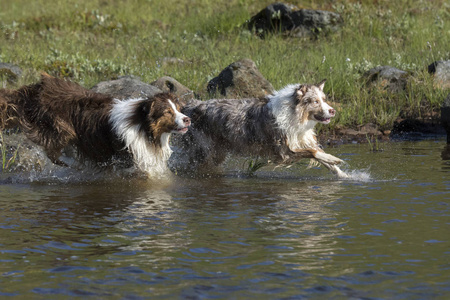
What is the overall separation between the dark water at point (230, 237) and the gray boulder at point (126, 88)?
316cm

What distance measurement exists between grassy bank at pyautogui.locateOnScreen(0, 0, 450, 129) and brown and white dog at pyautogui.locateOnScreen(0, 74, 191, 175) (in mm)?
4766

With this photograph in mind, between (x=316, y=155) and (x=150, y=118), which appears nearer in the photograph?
(x=150, y=118)

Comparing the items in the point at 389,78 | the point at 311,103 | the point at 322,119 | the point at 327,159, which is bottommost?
the point at 327,159

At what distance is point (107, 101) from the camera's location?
9.90 meters

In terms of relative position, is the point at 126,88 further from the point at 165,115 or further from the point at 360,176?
the point at 360,176

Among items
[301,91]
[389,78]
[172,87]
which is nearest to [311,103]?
[301,91]

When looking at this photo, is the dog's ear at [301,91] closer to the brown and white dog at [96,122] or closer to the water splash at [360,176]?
the water splash at [360,176]

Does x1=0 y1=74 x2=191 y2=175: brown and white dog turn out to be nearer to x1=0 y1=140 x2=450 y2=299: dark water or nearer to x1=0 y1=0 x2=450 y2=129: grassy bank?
x1=0 y1=140 x2=450 y2=299: dark water

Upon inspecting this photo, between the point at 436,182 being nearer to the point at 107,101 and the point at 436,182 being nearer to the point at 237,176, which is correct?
the point at 237,176

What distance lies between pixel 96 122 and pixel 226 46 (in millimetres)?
9268

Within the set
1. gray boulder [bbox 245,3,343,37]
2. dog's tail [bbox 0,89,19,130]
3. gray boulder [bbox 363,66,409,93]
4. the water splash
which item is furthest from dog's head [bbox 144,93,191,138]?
gray boulder [bbox 245,3,343,37]

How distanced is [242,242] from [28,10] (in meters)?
22.1

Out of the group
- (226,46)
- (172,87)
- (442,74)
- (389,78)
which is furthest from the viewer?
(226,46)

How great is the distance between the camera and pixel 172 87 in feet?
45.9
